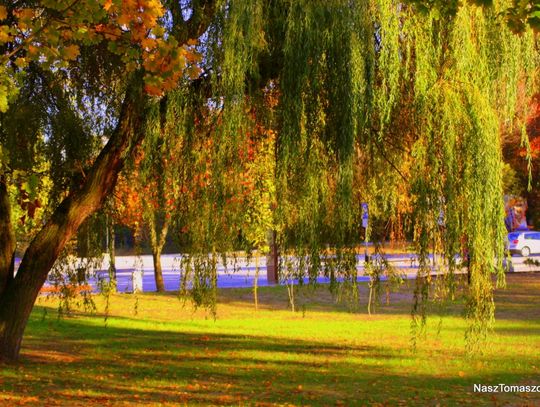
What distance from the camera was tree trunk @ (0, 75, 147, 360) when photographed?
1200 cm

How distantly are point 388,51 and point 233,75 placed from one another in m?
1.58

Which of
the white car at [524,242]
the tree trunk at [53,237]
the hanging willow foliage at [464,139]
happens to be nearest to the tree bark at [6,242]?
the tree trunk at [53,237]

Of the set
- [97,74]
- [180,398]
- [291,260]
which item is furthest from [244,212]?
[97,74]

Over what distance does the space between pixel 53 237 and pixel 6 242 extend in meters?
1.25

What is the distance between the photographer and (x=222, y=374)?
538 inches

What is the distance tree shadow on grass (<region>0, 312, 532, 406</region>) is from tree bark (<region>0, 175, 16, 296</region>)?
55.9 inches

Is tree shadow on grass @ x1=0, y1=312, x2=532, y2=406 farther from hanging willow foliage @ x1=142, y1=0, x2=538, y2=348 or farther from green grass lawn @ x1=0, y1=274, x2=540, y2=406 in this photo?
hanging willow foliage @ x1=142, y1=0, x2=538, y2=348

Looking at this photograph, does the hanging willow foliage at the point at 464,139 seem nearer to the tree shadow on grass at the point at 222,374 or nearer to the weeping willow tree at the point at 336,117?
the weeping willow tree at the point at 336,117

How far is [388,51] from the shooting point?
28.9 feet

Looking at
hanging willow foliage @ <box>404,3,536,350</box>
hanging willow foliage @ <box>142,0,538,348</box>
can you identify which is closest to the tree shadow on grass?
hanging willow foliage @ <box>142,0,538,348</box>

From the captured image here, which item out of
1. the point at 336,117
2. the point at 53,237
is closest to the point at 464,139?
the point at 336,117

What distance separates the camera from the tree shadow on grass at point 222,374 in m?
11.3

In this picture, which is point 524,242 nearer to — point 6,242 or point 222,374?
point 222,374

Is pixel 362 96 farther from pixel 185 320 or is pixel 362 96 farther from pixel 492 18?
pixel 185 320
